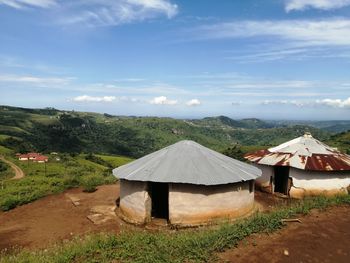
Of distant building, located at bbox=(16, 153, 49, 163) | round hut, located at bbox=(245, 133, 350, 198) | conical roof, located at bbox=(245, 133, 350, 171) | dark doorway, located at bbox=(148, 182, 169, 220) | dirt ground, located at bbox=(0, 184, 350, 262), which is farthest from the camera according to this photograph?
distant building, located at bbox=(16, 153, 49, 163)

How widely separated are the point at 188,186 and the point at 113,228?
3227 millimetres

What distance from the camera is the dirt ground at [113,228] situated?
9.11m

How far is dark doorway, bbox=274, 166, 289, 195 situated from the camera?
18.8m

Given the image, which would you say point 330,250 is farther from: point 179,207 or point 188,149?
point 188,149

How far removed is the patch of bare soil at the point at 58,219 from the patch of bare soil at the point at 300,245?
5410mm

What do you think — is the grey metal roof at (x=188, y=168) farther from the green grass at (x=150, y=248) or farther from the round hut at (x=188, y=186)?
the green grass at (x=150, y=248)

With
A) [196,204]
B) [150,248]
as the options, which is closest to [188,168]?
[196,204]

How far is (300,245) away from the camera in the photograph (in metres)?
9.59

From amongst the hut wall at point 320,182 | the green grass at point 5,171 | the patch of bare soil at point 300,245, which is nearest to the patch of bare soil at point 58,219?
the patch of bare soil at point 300,245

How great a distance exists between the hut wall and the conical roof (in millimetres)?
472

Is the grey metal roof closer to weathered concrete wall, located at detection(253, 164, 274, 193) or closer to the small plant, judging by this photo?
weathered concrete wall, located at detection(253, 164, 274, 193)

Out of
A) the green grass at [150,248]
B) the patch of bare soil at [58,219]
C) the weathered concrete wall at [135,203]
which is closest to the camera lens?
the green grass at [150,248]

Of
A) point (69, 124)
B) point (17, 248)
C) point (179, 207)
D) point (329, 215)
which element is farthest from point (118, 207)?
point (69, 124)

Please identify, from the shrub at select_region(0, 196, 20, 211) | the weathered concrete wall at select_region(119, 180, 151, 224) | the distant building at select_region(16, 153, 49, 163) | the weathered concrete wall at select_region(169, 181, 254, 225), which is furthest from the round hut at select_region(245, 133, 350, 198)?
the distant building at select_region(16, 153, 49, 163)
